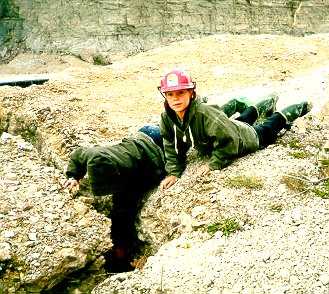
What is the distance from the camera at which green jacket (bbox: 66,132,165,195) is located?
498 centimetres

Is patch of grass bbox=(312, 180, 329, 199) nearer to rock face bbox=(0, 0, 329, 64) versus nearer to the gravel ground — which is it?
the gravel ground

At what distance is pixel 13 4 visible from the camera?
78.1ft

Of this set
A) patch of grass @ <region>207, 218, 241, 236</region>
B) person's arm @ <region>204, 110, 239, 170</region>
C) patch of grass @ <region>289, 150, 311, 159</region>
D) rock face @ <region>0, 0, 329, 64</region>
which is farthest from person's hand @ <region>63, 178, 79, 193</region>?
rock face @ <region>0, 0, 329, 64</region>

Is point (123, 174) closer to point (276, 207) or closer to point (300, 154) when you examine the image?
point (276, 207)

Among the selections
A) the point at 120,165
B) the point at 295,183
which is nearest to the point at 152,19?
the point at 120,165

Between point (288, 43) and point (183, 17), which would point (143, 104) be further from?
point (183, 17)

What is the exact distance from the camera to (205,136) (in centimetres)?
518

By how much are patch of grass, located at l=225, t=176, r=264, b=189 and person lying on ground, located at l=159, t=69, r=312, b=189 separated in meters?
0.26

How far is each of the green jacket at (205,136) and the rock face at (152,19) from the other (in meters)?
18.6

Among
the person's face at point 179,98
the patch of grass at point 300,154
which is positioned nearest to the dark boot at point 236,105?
the patch of grass at point 300,154

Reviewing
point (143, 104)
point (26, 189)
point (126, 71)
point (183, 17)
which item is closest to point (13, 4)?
point (183, 17)

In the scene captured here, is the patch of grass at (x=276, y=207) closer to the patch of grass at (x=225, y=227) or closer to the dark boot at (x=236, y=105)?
the patch of grass at (x=225, y=227)

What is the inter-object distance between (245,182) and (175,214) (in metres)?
0.73

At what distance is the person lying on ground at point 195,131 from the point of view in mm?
4863
